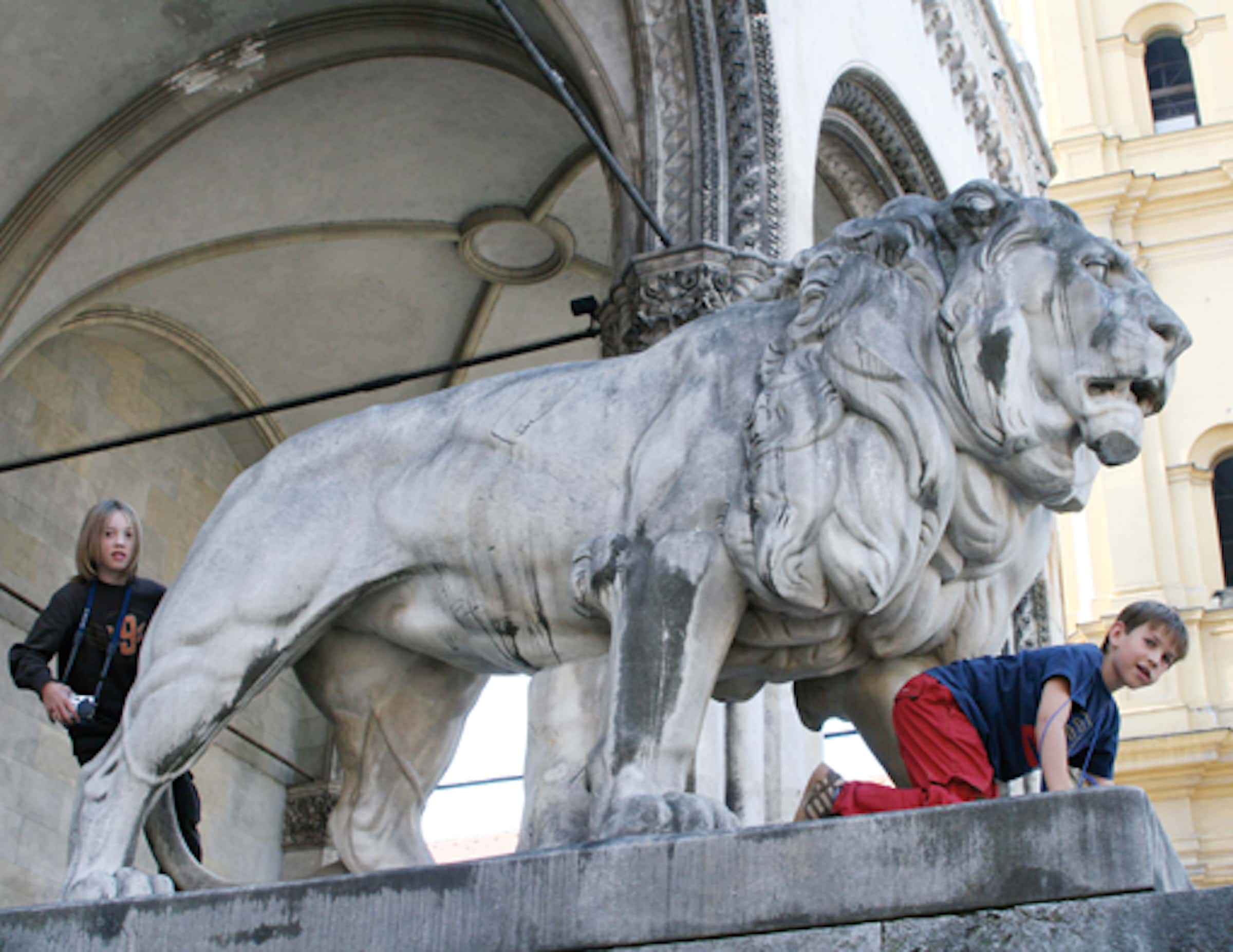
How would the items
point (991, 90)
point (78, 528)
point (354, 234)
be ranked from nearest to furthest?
point (78, 528)
point (354, 234)
point (991, 90)

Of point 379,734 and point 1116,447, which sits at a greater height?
point 1116,447

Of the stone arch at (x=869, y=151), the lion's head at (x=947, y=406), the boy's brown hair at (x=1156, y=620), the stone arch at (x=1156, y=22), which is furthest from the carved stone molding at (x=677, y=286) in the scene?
the stone arch at (x=1156, y=22)

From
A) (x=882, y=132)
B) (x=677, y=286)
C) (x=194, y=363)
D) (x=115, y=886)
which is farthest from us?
(x=194, y=363)

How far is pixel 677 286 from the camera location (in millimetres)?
7750

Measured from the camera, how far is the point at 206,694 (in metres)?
3.69

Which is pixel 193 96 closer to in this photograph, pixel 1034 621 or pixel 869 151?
pixel 869 151

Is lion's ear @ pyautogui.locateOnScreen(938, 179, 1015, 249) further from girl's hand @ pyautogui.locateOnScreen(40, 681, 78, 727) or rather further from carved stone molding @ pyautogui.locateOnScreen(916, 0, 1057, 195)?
carved stone molding @ pyautogui.locateOnScreen(916, 0, 1057, 195)

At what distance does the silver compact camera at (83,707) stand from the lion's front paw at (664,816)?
6.33ft

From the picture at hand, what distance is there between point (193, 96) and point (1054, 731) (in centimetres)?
787

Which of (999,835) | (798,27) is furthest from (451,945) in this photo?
(798,27)

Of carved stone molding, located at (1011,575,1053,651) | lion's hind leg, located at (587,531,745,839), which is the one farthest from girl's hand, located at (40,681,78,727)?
carved stone molding, located at (1011,575,1053,651)

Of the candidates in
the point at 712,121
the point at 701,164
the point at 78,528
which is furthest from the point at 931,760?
the point at 78,528

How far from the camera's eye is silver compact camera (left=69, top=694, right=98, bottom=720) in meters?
4.59

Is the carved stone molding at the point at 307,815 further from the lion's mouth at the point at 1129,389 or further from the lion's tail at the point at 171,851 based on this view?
the lion's mouth at the point at 1129,389
